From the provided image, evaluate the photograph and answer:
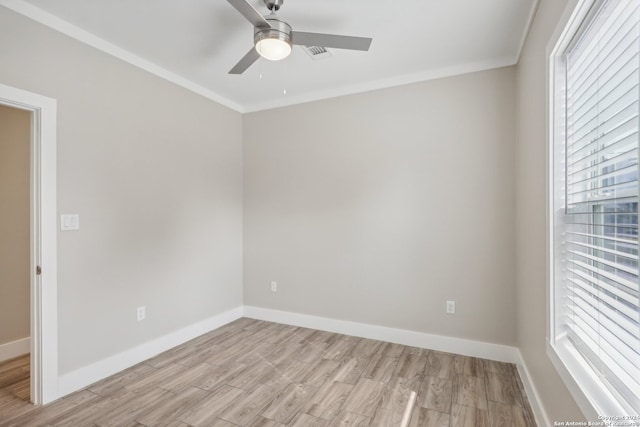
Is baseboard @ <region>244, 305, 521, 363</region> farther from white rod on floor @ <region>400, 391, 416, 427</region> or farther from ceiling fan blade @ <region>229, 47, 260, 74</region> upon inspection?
ceiling fan blade @ <region>229, 47, 260, 74</region>

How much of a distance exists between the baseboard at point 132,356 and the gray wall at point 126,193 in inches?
2.4

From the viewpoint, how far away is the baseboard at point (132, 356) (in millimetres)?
2283

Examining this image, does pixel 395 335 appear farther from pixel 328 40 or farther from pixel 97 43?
pixel 97 43

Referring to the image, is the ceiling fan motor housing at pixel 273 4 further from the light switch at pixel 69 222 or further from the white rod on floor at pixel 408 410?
the white rod on floor at pixel 408 410

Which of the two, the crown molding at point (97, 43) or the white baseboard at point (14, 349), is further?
the white baseboard at point (14, 349)

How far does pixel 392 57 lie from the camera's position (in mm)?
2736

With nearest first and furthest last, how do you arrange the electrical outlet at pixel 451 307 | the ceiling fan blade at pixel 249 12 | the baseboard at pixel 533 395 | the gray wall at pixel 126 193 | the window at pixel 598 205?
the window at pixel 598 205, the ceiling fan blade at pixel 249 12, the baseboard at pixel 533 395, the gray wall at pixel 126 193, the electrical outlet at pixel 451 307

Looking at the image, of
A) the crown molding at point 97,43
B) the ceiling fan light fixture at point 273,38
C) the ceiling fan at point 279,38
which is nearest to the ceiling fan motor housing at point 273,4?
the ceiling fan at point 279,38

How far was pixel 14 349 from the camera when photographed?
112 inches

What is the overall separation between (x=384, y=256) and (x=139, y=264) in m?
2.33

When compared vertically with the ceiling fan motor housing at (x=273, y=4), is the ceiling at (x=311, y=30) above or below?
above

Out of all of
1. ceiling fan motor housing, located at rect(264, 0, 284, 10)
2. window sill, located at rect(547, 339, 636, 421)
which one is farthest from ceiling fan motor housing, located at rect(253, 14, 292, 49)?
window sill, located at rect(547, 339, 636, 421)

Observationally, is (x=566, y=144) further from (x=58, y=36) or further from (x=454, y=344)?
(x=58, y=36)

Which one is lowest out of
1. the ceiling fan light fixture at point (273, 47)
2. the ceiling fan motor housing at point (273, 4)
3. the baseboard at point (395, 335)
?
the baseboard at point (395, 335)
